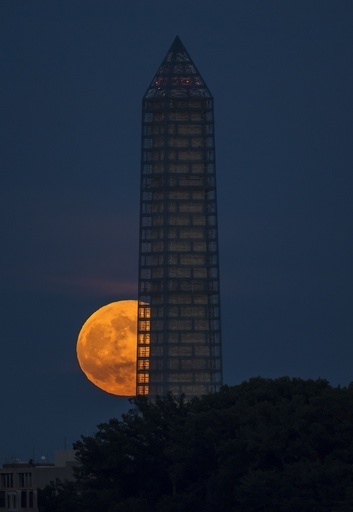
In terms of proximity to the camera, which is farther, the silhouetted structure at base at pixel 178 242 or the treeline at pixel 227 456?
the silhouetted structure at base at pixel 178 242

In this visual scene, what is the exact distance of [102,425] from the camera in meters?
140

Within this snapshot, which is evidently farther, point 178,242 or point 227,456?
point 178,242

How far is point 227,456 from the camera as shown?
400ft

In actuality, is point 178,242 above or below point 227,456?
above

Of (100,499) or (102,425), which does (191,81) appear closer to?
(102,425)

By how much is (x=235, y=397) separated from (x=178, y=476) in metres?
8.38

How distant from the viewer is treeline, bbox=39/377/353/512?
114 m

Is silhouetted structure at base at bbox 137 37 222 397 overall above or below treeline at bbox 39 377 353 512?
above

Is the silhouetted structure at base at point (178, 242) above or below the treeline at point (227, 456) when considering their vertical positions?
above

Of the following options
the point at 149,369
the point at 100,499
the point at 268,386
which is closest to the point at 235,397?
the point at 268,386

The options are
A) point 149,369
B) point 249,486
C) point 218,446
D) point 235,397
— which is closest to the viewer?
point 249,486

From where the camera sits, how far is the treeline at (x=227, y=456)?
373ft

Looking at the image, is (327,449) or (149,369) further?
(149,369)

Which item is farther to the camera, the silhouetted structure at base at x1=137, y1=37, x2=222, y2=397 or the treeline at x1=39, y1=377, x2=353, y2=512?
the silhouetted structure at base at x1=137, y1=37, x2=222, y2=397
